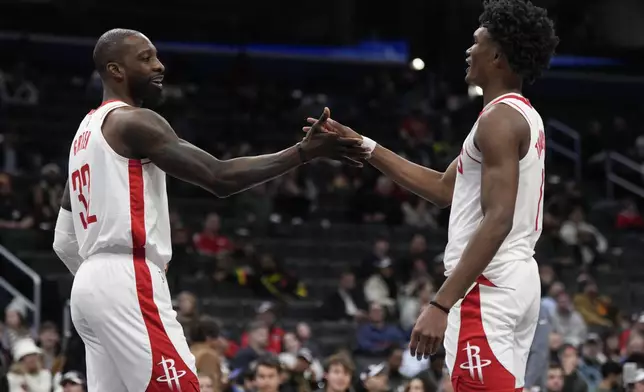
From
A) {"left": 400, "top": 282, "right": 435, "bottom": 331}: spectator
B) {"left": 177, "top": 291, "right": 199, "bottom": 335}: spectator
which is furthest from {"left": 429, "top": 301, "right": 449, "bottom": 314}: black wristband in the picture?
{"left": 400, "top": 282, "right": 435, "bottom": 331}: spectator

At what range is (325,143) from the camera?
5.23 meters

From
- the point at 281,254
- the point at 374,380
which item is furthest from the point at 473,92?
the point at 374,380

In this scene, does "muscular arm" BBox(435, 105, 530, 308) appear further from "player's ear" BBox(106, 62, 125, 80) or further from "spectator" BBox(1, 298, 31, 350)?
"spectator" BBox(1, 298, 31, 350)

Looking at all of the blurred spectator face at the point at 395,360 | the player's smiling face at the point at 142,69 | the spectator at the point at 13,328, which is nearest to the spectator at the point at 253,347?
the blurred spectator face at the point at 395,360

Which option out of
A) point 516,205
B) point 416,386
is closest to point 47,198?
point 416,386

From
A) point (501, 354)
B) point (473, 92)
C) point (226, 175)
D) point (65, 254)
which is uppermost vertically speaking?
point (473, 92)

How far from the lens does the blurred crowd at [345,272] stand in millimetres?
10516

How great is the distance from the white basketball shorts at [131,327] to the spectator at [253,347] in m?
6.55

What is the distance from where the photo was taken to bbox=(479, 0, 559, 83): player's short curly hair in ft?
16.0

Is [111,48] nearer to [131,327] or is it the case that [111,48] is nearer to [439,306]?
[131,327]

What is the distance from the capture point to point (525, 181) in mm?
4887

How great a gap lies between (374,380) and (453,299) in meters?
5.37

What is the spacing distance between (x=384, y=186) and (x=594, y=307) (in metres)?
3.97

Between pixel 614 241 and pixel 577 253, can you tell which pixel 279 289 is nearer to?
pixel 577 253
